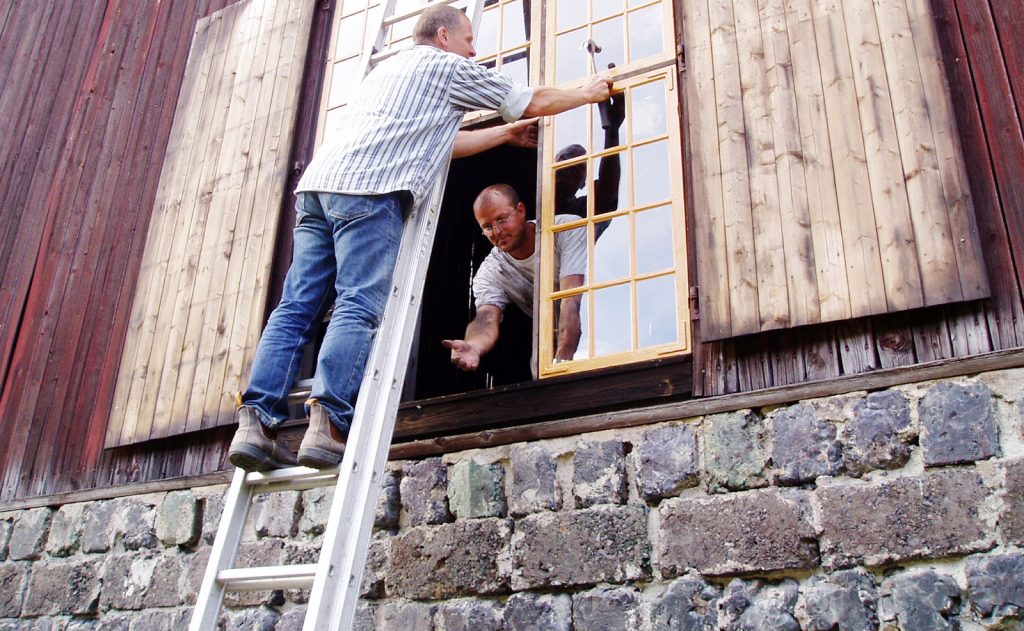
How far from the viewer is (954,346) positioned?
10.2 ft

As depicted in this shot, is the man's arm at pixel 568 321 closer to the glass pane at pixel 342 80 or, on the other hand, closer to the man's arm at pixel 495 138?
the man's arm at pixel 495 138

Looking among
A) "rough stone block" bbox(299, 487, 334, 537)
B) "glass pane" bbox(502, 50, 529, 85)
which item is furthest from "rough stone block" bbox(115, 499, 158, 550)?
"glass pane" bbox(502, 50, 529, 85)

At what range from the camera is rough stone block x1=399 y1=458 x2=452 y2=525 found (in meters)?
3.79

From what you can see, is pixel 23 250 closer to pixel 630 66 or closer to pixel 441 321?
pixel 441 321

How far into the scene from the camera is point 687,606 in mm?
3121

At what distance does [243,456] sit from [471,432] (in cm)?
111

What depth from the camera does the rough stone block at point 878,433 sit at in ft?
9.83

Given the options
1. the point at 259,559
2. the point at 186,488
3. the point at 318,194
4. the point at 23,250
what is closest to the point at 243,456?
the point at 318,194

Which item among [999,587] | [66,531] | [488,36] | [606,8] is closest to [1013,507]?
[999,587]

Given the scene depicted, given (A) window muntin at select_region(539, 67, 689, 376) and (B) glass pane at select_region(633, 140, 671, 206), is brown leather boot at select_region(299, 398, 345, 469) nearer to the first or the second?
(A) window muntin at select_region(539, 67, 689, 376)

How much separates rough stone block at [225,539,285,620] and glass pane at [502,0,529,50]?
2.79 metres

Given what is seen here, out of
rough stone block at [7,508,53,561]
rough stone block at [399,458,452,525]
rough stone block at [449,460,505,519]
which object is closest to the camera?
rough stone block at [449,460,505,519]

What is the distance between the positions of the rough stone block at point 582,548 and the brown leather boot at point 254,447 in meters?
0.95

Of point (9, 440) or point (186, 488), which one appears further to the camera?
point (9, 440)
